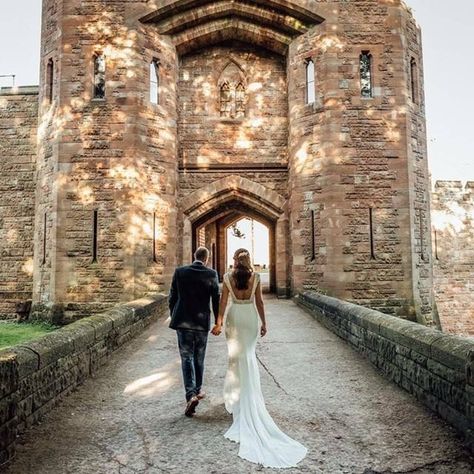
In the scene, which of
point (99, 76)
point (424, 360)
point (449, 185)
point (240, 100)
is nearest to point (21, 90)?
point (99, 76)

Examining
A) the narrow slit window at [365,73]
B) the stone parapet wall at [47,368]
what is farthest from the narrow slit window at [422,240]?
the stone parapet wall at [47,368]

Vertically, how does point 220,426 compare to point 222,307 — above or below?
below

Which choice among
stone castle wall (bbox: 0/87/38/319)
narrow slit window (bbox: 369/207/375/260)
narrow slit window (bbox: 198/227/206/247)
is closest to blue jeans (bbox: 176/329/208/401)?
narrow slit window (bbox: 369/207/375/260)

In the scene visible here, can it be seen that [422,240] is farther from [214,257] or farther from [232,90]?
[214,257]

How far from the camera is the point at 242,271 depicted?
3.85m

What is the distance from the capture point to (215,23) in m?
12.0

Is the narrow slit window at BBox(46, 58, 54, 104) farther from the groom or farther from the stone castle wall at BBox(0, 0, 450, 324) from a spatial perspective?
the groom

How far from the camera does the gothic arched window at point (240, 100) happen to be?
1252 cm

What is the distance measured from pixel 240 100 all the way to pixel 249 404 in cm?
1027

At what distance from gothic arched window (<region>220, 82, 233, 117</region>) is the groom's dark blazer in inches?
356

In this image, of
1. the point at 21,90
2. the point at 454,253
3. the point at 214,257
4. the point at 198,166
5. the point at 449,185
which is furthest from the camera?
the point at 214,257

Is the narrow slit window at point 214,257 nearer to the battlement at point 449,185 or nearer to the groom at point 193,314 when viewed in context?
the battlement at point 449,185

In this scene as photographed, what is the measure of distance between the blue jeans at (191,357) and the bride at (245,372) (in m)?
0.23

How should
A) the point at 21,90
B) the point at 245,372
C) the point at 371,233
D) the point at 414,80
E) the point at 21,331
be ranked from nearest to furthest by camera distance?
the point at 245,372 → the point at 21,331 → the point at 371,233 → the point at 414,80 → the point at 21,90
